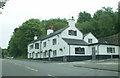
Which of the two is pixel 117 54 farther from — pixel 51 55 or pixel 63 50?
pixel 51 55

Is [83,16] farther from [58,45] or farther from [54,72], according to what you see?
[54,72]

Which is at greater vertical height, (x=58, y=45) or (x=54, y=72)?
(x=58, y=45)

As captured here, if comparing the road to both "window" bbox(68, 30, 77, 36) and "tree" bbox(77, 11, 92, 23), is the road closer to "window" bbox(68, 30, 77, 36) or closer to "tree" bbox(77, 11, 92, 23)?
"window" bbox(68, 30, 77, 36)

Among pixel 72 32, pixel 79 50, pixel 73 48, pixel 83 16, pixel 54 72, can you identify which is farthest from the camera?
pixel 83 16

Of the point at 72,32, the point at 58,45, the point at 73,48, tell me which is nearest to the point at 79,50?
the point at 73,48

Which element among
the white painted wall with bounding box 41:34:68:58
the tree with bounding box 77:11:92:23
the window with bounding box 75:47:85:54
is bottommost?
Answer: the window with bounding box 75:47:85:54

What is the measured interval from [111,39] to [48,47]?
60.2 feet

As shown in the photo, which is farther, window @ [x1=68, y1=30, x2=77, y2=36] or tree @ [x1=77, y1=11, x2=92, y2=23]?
tree @ [x1=77, y1=11, x2=92, y2=23]

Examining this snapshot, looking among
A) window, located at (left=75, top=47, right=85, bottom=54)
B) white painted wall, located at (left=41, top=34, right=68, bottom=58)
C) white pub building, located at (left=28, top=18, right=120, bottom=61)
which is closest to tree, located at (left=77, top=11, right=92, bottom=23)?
white pub building, located at (left=28, top=18, right=120, bottom=61)

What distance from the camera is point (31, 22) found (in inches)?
2507

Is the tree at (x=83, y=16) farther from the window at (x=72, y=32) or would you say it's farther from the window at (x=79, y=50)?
the window at (x=79, y=50)

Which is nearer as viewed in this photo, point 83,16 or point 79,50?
point 79,50

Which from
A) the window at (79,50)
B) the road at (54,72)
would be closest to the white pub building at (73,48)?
the window at (79,50)

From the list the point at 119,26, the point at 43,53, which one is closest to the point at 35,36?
the point at 43,53
